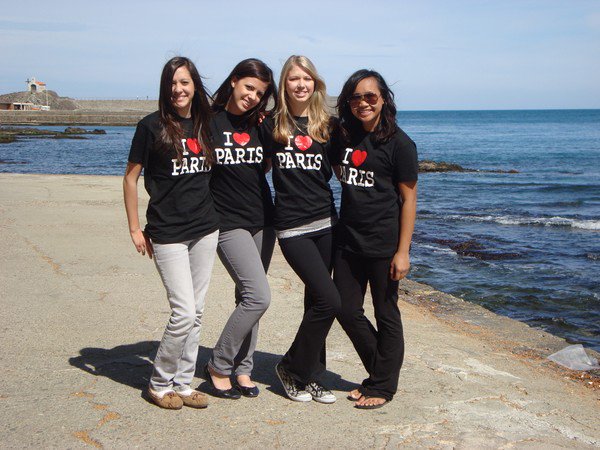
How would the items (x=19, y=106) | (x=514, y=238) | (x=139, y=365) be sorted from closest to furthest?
1. (x=139, y=365)
2. (x=514, y=238)
3. (x=19, y=106)

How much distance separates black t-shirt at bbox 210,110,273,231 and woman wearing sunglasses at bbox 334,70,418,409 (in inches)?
20.3

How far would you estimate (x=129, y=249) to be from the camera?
29.6ft

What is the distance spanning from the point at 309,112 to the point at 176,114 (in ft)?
2.66

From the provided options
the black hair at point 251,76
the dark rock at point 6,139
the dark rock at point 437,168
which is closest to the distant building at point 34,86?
the dark rock at point 6,139

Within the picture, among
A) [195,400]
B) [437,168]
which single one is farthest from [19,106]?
[195,400]

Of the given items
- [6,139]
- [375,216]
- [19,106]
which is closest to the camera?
[375,216]

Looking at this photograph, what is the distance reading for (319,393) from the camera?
14.6 feet

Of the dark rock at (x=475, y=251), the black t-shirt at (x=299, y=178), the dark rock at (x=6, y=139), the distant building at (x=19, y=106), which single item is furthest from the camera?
the distant building at (x=19, y=106)

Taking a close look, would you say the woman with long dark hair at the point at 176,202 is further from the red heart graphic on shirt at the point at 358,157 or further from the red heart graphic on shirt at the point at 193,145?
the red heart graphic on shirt at the point at 358,157

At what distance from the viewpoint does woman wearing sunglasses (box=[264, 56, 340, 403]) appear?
4.21 m

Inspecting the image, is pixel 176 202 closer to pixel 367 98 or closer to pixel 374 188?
pixel 374 188

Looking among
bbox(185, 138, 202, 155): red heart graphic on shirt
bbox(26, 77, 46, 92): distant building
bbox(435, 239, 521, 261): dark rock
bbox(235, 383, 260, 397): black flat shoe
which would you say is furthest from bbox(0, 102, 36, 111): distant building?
bbox(235, 383, 260, 397): black flat shoe

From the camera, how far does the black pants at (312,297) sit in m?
4.25

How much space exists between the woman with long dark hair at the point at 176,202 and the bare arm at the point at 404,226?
3.70 feet
